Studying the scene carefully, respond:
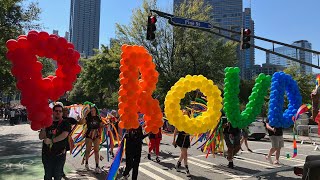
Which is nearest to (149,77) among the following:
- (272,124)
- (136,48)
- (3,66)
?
(136,48)

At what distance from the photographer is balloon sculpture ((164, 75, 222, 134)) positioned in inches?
333

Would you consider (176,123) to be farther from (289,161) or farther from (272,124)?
(289,161)

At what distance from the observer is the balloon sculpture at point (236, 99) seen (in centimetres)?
969

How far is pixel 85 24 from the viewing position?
183m

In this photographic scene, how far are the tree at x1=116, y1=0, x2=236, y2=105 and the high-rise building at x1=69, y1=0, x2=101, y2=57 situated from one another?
462 feet

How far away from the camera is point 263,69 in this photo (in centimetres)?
6800

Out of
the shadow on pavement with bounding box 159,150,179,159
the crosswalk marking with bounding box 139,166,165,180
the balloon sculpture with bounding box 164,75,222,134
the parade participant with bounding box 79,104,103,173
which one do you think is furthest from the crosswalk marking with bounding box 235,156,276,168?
the parade participant with bounding box 79,104,103,173

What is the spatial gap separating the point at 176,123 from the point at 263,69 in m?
63.5

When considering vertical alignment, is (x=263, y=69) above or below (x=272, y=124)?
above

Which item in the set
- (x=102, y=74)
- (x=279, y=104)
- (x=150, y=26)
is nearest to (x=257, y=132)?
(x=150, y=26)

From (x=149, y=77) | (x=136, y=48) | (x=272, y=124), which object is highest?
(x=136, y=48)

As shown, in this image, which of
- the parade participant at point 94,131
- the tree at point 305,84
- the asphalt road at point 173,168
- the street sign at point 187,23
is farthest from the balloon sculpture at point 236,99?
the tree at point 305,84

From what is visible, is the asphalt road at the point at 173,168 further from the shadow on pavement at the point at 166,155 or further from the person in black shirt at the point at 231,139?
the person in black shirt at the point at 231,139

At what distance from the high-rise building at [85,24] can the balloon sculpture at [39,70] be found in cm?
16800
